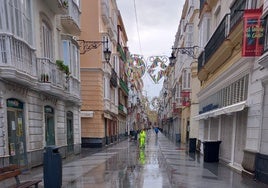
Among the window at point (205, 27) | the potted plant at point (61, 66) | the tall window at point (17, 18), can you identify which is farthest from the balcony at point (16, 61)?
the window at point (205, 27)

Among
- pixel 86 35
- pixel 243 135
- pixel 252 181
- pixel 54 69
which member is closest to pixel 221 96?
pixel 243 135

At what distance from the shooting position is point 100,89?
1920cm

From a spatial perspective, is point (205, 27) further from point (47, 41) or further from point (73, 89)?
point (47, 41)

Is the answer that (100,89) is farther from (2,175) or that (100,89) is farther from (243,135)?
(2,175)

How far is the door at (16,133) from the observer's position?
26.5 ft

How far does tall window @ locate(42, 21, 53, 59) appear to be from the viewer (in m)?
10.7

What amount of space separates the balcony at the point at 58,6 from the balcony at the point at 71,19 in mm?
661

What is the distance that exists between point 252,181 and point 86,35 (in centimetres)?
1653

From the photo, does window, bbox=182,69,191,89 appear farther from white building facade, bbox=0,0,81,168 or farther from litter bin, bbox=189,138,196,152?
white building facade, bbox=0,0,81,168

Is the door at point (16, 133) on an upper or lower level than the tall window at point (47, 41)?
lower

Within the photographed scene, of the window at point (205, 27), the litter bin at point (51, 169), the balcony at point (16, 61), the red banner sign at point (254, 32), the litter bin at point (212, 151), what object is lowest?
the litter bin at point (212, 151)

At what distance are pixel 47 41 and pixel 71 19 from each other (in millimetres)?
2225

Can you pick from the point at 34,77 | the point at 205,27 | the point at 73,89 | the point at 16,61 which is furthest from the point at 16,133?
the point at 205,27

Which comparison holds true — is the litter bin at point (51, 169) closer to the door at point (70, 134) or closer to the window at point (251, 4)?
the door at point (70, 134)
